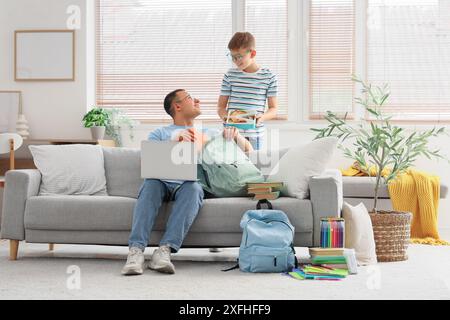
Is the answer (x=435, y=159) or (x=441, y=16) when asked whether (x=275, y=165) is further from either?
(x=441, y=16)

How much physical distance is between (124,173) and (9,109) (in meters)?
2.20

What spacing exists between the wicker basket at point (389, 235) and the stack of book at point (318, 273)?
2.25 ft

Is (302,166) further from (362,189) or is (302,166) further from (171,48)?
(171,48)

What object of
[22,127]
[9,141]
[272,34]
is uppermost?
[272,34]

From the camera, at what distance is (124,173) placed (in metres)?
4.91

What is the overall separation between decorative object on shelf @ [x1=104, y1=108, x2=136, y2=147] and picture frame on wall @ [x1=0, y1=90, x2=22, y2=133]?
813 millimetres

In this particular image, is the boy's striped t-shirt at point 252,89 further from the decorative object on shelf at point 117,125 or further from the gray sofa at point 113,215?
the decorative object on shelf at point 117,125

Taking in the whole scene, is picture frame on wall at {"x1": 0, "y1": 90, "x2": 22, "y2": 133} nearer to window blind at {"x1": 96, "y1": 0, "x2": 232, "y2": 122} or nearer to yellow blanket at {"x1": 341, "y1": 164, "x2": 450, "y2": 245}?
window blind at {"x1": 96, "y1": 0, "x2": 232, "y2": 122}

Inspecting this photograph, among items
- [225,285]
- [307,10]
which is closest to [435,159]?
A: [307,10]

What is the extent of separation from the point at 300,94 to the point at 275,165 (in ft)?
6.95

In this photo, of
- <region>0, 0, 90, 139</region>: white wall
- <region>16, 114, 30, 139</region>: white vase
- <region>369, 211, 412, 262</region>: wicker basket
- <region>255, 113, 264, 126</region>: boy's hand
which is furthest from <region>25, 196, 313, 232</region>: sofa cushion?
<region>0, 0, 90, 139</region>: white wall

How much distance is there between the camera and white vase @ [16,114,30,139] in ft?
21.1

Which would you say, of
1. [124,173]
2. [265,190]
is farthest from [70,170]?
[265,190]

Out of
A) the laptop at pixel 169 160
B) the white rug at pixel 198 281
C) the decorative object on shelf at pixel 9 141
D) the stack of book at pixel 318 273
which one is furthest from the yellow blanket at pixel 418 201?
the decorative object on shelf at pixel 9 141
